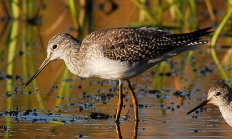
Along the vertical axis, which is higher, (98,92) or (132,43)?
(132,43)

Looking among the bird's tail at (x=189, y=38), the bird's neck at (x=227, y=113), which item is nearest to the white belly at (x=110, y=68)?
the bird's tail at (x=189, y=38)

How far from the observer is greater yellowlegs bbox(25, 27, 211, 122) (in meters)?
10.2

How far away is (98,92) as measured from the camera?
1194 cm

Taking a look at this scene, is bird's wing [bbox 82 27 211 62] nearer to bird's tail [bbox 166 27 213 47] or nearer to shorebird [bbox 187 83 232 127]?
bird's tail [bbox 166 27 213 47]

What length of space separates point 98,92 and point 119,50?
1.78m

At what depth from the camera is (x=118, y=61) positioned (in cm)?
1024

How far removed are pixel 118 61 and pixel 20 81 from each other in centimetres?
308

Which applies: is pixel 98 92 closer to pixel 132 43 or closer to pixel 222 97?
pixel 132 43

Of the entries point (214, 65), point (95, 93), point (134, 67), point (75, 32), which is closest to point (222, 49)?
point (214, 65)

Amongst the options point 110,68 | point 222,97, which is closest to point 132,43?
point 110,68

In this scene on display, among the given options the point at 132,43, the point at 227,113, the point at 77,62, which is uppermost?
the point at 132,43

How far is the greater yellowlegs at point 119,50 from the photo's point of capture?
33.4 feet

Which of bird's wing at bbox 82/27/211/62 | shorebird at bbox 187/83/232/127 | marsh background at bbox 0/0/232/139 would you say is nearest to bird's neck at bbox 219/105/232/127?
shorebird at bbox 187/83/232/127

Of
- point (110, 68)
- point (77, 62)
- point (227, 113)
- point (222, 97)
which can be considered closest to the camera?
point (227, 113)
